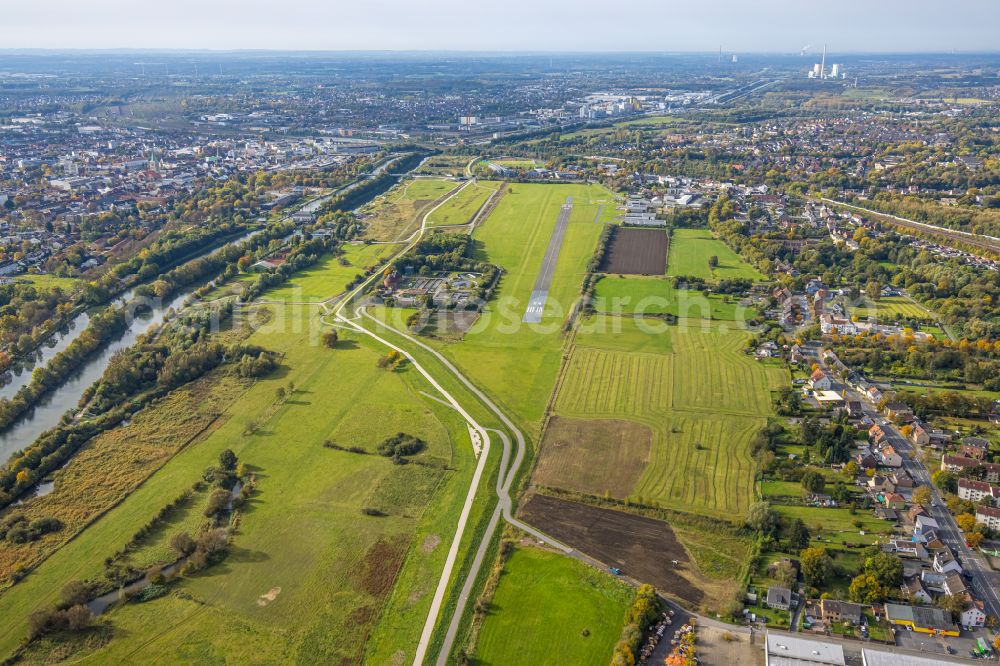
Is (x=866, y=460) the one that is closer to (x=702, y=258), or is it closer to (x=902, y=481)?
(x=902, y=481)

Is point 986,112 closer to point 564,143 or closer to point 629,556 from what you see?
point 564,143

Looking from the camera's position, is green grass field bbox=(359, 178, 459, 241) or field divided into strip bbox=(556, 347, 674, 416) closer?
field divided into strip bbox=(556, 347, 674, 416)

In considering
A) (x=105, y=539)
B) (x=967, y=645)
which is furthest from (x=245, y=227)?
(x=967, y=645)

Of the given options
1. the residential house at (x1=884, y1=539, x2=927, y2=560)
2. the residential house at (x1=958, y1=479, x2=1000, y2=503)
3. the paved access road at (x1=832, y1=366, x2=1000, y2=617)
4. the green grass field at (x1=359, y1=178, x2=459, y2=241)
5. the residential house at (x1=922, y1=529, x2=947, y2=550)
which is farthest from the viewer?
the green grass field at (x1=359, y1=178, x2=459, y2=241)

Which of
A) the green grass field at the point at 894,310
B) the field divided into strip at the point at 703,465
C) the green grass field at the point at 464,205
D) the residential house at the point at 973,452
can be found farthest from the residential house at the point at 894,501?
the green grass field at the point at 464,205

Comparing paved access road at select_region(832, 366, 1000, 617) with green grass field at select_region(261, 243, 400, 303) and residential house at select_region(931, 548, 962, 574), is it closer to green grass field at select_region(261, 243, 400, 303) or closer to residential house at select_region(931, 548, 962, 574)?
residential house at select_region(931, 548, 962, 574)

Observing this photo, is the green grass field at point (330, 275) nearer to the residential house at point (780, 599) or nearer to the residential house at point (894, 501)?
the residential house at point (780, 599)

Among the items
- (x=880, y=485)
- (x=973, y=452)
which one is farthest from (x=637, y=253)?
(x=880, y=485)

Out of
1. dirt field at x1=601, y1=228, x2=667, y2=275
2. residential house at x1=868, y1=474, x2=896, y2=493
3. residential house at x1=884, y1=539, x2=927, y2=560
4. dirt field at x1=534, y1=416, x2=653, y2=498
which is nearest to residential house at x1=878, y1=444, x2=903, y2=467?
residential house at x1=868, y1=474, x2=896, y2=493
